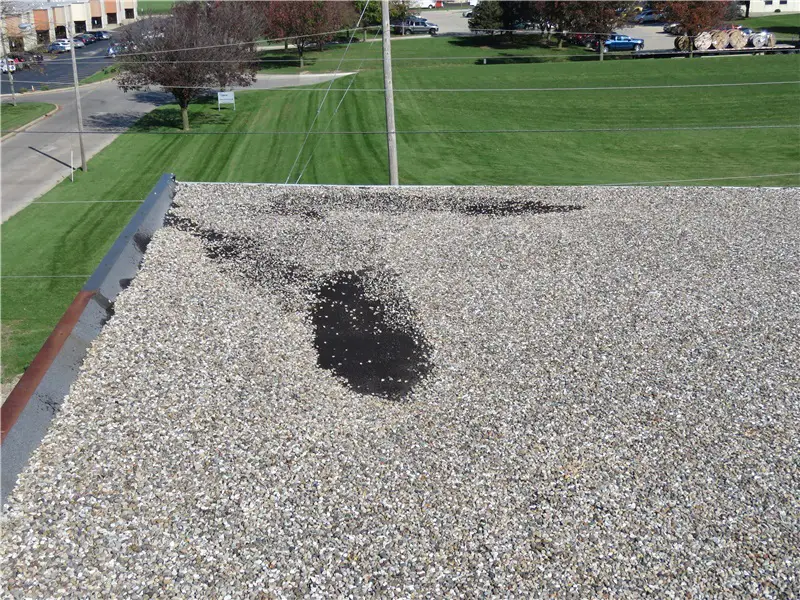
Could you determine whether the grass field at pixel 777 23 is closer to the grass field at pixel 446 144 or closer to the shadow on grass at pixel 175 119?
the grass field at pixel 446 144

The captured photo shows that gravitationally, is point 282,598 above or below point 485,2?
below

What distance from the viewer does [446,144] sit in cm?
3909

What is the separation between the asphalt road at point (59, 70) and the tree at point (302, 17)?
12.1 metres

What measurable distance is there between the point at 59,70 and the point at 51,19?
38.4 ft

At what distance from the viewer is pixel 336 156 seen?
3725 centimetres

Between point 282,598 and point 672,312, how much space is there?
9.64m

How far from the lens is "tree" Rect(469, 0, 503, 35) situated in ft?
212

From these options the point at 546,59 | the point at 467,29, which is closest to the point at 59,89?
the point at 546,59

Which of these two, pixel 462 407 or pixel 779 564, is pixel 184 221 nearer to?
pixel 462 407

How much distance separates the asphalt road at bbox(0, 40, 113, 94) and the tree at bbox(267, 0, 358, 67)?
39.6 ft

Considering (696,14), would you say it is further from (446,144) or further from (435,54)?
(446,144)

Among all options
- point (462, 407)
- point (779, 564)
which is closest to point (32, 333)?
point (462, 407)

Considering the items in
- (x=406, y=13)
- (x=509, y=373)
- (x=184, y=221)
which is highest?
(x=406, y=13)

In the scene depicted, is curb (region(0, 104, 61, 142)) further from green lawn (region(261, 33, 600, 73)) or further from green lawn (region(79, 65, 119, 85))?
green lawn (region(261, 33, 600, 73))
